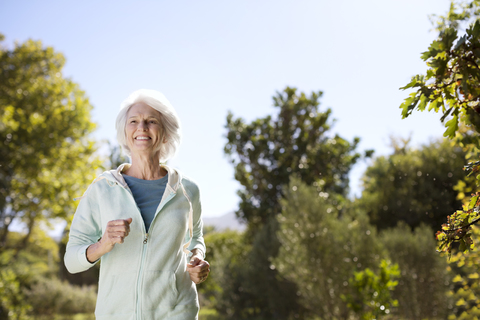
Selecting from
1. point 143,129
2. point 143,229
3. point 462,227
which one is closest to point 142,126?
point 143,129

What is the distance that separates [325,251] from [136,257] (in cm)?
554

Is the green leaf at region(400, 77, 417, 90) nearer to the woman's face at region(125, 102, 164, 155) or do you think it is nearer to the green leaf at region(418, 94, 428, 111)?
the green leaf at region(418, 94, 428, 111)

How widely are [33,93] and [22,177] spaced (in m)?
2.65

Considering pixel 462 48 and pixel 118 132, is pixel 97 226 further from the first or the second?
pixel 462 48

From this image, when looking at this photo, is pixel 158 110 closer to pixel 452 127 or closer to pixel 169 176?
pixel 169 176

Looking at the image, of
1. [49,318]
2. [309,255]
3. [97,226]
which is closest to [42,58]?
[49,318]

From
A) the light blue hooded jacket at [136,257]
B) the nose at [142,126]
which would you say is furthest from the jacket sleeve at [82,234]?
the nose at [142,126]

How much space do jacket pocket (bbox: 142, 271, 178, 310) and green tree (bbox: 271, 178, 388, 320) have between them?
5.39 meters

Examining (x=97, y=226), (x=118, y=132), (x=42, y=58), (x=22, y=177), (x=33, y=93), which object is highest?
(x=42, y=58)

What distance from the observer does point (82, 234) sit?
1.56m

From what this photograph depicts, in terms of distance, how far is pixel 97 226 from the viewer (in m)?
1.62

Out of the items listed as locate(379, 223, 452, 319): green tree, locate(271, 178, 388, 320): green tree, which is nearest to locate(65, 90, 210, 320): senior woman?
locate(271, 178, 388, 320): green tree

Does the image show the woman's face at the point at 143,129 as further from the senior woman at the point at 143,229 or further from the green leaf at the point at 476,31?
the green leaf at the point at 476,31

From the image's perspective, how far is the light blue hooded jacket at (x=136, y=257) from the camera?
4.84ft
